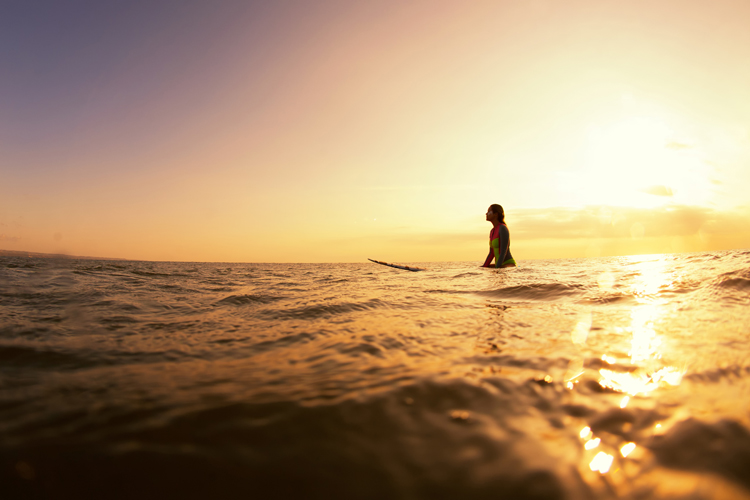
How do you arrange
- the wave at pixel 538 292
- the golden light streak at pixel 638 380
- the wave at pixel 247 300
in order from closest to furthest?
the golden light streak at pixel 638 380, the wave at pixel 538 292, the wave at pixel 247 300

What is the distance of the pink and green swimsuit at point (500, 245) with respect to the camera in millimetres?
11414

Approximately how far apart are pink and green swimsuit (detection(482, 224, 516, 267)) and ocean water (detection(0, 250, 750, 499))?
779cm

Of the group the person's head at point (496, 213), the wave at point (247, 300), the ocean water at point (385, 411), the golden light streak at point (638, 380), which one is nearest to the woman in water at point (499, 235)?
the person's head at point (496, 213)

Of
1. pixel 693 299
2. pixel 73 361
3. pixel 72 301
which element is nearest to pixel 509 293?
pixel 693 299

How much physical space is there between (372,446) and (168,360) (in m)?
2.29

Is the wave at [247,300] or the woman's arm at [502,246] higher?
the woman's arm at [502,246]

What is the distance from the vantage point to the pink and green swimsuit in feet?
37.4

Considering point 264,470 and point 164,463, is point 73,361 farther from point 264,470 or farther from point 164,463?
point 264,470

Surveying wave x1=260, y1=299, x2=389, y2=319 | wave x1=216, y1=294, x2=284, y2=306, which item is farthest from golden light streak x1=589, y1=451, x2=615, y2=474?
wave x1=216, y1=294, x2=284, y2=306

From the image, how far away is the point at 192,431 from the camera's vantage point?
1586mm

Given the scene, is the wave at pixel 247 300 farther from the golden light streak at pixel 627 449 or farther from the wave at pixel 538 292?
the golden light streak at pixel 627 449

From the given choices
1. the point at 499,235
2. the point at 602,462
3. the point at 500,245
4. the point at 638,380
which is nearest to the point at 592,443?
the point at 602,462

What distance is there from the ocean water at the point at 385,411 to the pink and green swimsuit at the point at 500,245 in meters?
7.79

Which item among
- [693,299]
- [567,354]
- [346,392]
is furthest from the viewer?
[693,299]
